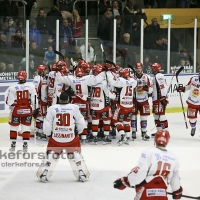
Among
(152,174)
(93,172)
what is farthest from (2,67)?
(152,174)

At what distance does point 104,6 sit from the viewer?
17.5 metres

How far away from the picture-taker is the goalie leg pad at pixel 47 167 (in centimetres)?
954

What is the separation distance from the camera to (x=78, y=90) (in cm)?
1245

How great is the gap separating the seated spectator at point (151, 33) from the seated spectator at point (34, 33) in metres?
2.54

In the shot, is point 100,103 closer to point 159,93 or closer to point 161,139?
point 159,93

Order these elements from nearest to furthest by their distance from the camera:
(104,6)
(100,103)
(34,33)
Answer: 1. (100,103)
2. (34,33)
3. (104,6)

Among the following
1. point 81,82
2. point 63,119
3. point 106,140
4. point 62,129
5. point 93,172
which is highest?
point 81,82

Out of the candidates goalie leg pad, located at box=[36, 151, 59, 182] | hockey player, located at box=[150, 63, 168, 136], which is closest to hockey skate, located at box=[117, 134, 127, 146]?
hockey player, located at box=[150, 63, 168, 136]

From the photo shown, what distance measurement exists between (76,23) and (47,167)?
6.84 metres

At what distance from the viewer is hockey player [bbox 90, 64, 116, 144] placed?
1257 cm

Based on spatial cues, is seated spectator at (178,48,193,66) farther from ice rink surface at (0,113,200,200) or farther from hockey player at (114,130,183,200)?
hockey player at (114,130,183,200)

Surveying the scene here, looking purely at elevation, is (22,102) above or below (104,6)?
below

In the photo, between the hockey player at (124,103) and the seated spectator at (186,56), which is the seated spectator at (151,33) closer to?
the seated spectator at (186,56)

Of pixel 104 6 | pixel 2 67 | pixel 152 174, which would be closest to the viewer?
pixel 152 174
